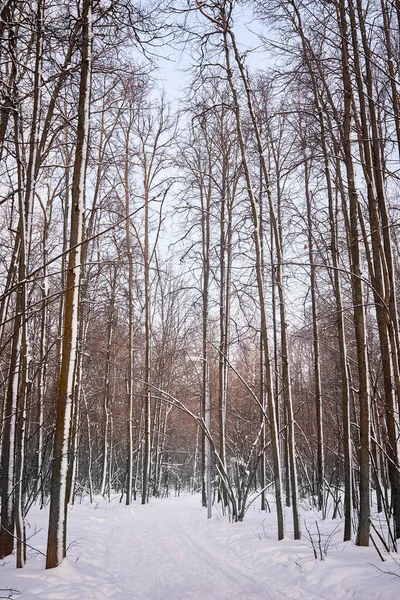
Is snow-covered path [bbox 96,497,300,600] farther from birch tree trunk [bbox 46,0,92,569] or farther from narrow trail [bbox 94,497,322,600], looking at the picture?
birch tree trunk [bbox 46,0,92,569]

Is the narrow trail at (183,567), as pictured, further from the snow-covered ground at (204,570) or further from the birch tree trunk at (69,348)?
the birch tree trunk at (69,348)

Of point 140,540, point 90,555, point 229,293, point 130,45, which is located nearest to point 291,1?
point 130,45

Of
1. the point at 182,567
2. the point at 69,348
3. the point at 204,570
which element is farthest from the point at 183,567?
the point at 69,348

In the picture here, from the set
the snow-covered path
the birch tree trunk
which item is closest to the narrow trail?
the snow-covered path

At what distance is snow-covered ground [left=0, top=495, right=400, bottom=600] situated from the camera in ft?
13.6

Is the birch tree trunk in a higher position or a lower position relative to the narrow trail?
higher

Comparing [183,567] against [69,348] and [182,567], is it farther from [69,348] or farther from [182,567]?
[69,348]

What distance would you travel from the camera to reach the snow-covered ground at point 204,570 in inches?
163

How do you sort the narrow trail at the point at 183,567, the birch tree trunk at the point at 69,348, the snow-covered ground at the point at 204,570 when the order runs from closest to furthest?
the snow-covered ground at the point at 204,570 < the narrow trail at the point at 183,567 < the birch tree trunk at the point at 69,348

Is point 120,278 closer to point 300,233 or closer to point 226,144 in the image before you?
point 226,144

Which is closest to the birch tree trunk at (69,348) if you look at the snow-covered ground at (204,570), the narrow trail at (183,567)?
the snow-covered ground at (204,570)

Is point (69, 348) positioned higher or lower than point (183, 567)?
higher

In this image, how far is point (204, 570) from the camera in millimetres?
5414

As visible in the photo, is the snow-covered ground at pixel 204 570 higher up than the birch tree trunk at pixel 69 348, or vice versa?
the birch tree trunk at pixel 69 348
